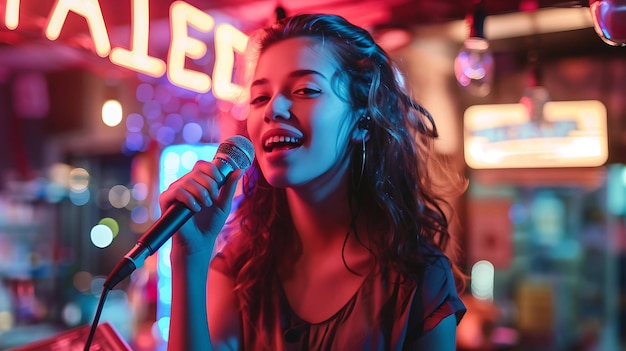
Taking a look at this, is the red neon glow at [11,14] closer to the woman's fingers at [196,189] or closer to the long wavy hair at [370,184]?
the long wavy hair at [370,184]

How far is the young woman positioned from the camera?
0.98 m

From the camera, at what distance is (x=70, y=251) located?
5.31 meters

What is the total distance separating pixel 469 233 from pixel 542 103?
1.24 m

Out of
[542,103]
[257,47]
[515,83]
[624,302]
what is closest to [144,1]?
[257,47]

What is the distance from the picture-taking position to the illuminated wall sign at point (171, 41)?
137 cm

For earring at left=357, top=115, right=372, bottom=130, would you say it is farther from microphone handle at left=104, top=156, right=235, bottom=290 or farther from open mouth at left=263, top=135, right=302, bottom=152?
microphone handle at left=104, top=156, right=235, bottom=290

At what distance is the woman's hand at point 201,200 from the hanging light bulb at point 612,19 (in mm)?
938

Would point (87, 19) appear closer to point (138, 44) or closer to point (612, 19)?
point (138, 44)

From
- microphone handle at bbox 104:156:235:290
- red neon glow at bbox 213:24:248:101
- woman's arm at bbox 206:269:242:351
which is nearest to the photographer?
microphone handle at bbox 104:156:235:290

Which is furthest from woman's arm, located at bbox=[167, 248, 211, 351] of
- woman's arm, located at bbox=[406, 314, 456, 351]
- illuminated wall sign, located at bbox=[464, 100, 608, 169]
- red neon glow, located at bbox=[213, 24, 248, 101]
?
illuminated wall sign, located at bbox=[464, 100, 608, 169]

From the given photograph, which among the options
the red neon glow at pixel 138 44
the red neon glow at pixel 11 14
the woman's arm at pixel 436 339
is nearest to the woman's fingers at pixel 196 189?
the woman's arm at pixel 436 339

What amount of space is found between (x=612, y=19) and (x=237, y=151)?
36.9 inches

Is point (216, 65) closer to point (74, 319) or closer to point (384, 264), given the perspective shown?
point (384, 264)

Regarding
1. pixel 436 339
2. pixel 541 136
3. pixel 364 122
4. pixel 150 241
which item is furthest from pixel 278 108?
pixel 541 136
